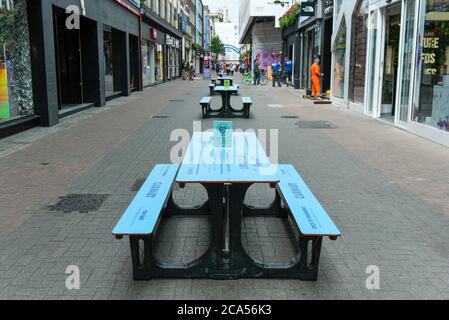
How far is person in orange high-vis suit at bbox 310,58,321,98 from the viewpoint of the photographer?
1955cm

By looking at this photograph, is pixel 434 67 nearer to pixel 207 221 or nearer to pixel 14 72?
pixel 207 221

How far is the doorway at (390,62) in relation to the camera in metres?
13.6

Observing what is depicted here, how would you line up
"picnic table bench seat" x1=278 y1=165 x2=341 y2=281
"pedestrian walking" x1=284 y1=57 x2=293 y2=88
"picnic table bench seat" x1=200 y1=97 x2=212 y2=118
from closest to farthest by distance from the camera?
1. "picnic table bench seat" x1=278 y1=165 x2=341 y2=281
2. "picnic table bench seat" x1=200 y1=97 x2=212 y2=118
3. "pedestrian walking" x1=284 y1=57 x2=293 y2=88

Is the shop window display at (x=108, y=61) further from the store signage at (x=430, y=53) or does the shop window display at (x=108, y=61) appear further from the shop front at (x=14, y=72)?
the store signage at (x=430, y=53)

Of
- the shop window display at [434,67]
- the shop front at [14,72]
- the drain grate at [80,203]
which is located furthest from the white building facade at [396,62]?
the shop front at [14,72]

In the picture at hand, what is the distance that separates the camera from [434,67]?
1034cm

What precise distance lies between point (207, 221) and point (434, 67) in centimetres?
724

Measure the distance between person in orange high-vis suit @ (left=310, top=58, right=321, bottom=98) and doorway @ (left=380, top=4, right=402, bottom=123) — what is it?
225 inches

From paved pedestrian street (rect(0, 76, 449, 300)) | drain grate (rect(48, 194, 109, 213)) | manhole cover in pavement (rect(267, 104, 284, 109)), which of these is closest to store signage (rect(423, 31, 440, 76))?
paved pedestrian street (rect(0, 76, 449, 300))

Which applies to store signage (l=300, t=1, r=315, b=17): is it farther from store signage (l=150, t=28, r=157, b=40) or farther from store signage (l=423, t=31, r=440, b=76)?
store signage (l=423, t=31, r=440, b=76)

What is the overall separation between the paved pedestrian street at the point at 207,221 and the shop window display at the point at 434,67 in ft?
2.04

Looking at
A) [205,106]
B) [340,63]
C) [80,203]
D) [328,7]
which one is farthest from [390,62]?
[80,203]

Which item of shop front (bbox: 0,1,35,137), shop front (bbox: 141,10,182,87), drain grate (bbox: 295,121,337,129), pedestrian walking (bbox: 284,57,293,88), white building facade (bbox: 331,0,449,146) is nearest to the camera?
white building facade (bbox: 331,0,449,146)
